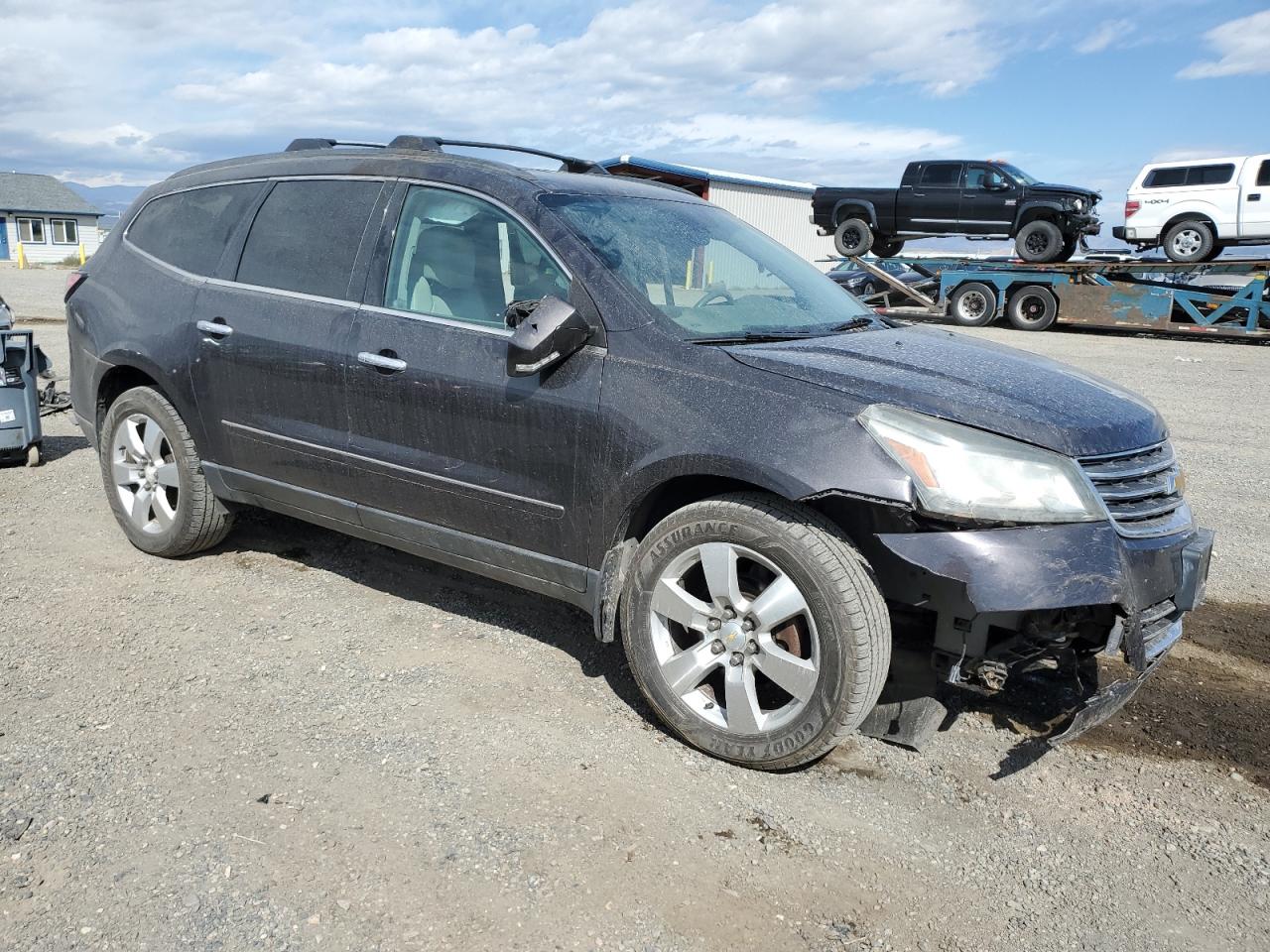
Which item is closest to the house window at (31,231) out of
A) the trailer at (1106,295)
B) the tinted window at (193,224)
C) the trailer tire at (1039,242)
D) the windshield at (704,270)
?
the trailer at (1106,295)

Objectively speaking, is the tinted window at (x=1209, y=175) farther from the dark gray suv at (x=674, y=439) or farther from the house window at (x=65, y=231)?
the house window at (x=65, y=231)

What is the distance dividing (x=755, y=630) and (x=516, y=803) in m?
0.88

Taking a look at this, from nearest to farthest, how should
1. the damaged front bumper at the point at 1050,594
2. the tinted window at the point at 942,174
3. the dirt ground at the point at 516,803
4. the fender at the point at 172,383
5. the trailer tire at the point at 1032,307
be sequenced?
the dirt ground at the point at 516,803 < the damaged front bumper at the point at 1050,594 < the fender at the point at 172,383 < the trailer tire at the point at 1032,307 < the tinted window at the point at 942,174

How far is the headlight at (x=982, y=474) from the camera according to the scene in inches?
112

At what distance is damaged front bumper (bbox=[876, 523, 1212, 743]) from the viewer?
9.25 ft

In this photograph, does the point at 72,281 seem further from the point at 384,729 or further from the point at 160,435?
the point at 384,729

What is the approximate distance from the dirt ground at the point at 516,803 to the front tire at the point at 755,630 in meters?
0.19

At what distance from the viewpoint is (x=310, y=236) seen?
14.1 feet

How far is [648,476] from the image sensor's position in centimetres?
328

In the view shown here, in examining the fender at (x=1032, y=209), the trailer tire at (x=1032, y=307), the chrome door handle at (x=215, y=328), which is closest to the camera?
the chrome door handle at (x=215, y=328)

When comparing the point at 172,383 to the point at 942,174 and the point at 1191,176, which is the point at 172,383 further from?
the point at 1191,176

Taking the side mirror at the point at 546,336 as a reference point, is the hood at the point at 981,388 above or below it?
below

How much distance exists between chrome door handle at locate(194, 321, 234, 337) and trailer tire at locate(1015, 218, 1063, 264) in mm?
18577

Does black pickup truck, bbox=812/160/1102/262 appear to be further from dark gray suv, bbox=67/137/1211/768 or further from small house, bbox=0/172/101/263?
small house, bbox=0/172/101/263
